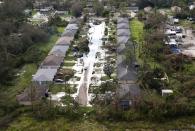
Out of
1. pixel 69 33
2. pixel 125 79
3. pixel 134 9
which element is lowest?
pixel 125 79

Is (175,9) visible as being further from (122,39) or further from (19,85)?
(19,85)

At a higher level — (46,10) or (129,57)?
(46,10)

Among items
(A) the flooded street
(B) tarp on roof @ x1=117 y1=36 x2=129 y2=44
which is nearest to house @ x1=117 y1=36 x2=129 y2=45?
(B) tarp on roof @ x1=117 y1=36 x2=129 y2=44

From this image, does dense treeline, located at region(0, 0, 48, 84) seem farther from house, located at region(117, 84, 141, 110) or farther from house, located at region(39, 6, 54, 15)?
house, located at region(117, 84, 141, 110)

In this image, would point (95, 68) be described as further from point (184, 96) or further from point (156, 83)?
point (184, 96)

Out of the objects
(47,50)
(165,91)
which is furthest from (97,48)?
(165,91)

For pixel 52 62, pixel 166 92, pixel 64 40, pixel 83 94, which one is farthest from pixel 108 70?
pixel 64 40

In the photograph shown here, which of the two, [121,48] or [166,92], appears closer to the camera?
[166,92]
